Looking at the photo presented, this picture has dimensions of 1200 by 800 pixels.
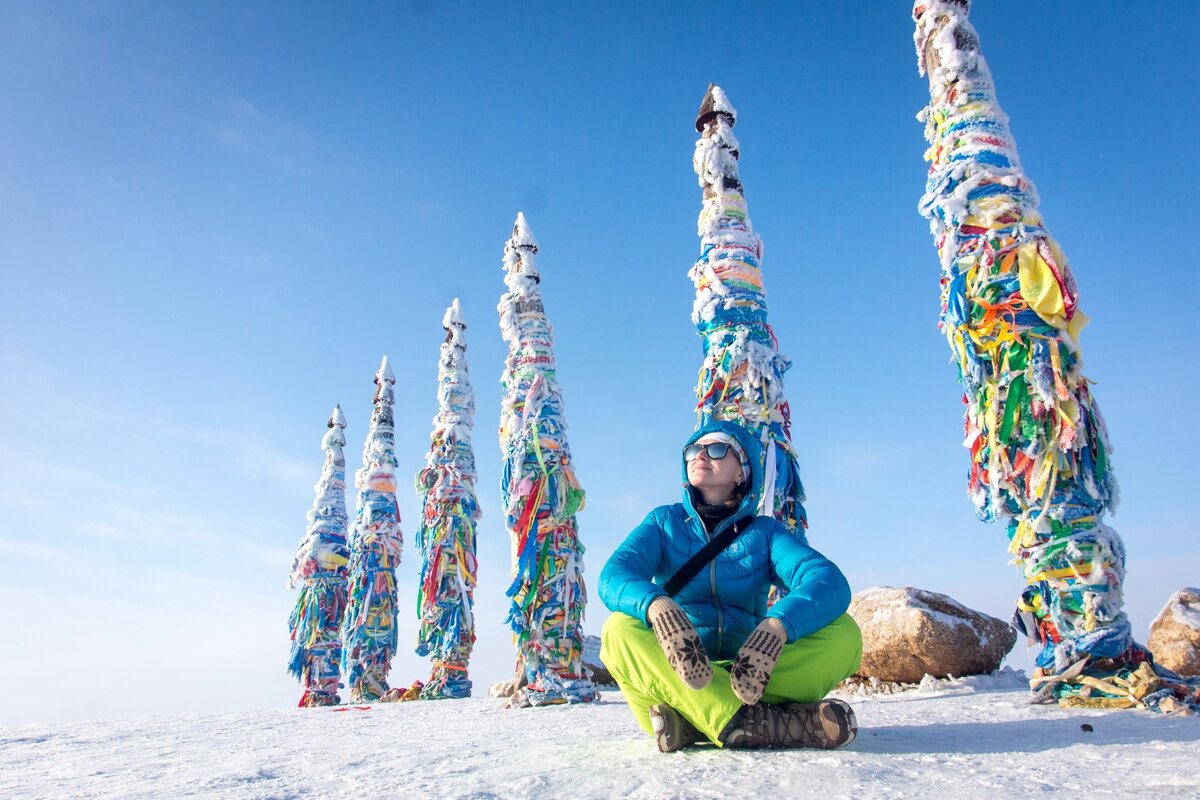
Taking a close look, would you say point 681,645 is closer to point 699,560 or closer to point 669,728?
point 669,728

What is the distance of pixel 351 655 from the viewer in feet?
42.0

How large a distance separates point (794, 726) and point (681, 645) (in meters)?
0.55

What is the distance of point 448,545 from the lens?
11.6 meters

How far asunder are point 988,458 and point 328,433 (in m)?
14.1

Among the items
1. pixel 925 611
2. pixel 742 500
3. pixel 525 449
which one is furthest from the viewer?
pixel 525 449

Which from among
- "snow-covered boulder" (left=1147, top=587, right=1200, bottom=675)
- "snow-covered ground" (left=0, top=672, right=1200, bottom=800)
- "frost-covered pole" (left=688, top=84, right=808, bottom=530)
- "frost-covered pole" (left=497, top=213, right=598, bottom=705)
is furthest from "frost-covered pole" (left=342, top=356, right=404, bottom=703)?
"snow-covered boulder" (left=1147, top=587, right=1200, bottom=675)

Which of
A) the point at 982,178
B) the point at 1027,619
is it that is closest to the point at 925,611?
the point at 1027,619

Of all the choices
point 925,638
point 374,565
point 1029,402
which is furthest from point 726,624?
Result: point 374,565

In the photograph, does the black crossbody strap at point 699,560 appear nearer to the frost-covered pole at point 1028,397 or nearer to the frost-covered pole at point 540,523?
the frost-covered pole at point 1028,397

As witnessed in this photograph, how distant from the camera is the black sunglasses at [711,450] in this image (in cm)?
318

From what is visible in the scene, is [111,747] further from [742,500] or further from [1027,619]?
[1027,619]

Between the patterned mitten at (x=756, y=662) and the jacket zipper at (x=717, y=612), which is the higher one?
the jacket zipper at (x=717, y=612)

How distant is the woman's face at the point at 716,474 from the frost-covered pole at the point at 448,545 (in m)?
9.07

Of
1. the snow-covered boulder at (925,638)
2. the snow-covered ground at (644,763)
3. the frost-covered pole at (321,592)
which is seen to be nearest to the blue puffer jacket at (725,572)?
the snow-covered ground at (644,763)
